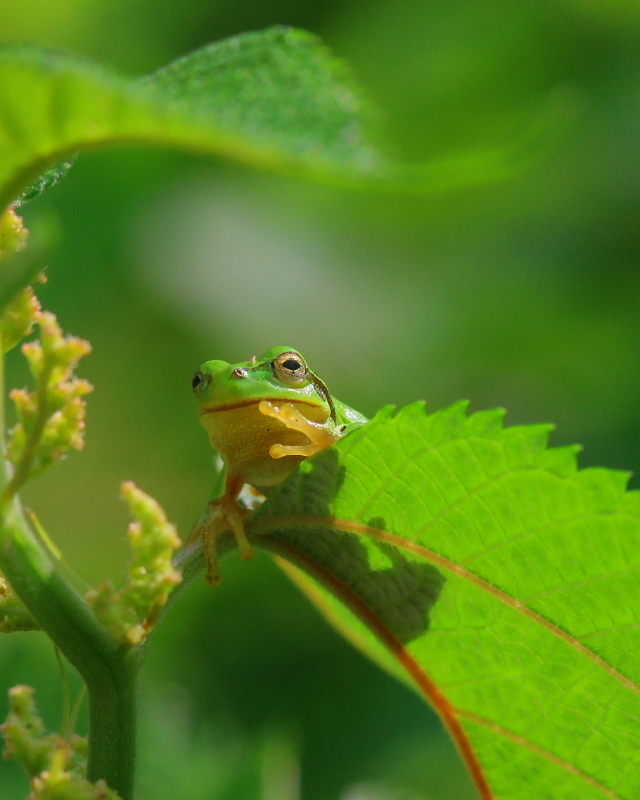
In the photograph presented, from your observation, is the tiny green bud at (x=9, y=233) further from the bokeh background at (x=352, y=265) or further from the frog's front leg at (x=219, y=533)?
the bokeh background at (x=352, y=265)

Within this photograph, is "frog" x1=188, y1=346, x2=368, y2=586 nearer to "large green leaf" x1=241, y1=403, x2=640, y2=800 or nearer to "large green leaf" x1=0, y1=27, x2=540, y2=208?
"large green leaf" x1=241, y1=403, x2=640, y2=800

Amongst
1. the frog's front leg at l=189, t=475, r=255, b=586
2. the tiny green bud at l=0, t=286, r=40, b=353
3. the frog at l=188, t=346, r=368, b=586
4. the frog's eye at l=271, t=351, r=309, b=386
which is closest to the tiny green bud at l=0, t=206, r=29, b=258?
the tiny green bud at l=0, t=286, r=40, b=353

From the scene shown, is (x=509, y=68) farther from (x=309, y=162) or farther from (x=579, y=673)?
(x=309, y=162)

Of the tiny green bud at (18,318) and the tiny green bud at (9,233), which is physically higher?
the tiny green bud at (9,233)

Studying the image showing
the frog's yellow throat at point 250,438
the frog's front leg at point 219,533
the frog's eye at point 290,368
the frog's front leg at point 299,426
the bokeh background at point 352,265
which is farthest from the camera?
the bokeh background at point 352,265

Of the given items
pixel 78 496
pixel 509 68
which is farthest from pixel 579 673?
pixel 78 496

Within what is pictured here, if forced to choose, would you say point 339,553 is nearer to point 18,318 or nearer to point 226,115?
point 18,318

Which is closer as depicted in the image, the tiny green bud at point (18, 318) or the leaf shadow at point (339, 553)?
the tiny green bud at point (18, 318)

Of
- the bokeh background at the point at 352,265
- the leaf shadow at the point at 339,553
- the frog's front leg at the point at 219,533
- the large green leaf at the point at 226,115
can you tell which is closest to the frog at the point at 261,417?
the frog's front leg at the point at 219,533
